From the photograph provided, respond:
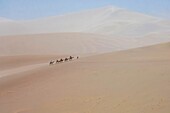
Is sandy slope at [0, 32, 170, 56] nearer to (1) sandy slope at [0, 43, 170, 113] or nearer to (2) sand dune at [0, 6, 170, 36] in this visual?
(1) sandy slope at [0, 43, 170, 113]

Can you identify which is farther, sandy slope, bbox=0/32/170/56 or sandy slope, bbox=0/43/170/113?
sandy slope, bbox=0/32/170/56

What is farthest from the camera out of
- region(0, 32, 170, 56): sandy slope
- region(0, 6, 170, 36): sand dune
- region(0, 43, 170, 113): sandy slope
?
region(0, 6, 170, 36): sand dune

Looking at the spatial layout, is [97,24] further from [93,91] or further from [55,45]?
[93,91]

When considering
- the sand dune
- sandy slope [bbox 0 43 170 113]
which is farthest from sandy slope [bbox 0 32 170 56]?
the sand dune

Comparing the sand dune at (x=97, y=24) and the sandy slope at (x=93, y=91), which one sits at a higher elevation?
the sand dune at (x=97, y=24)

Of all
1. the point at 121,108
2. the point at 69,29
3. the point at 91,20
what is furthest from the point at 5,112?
the point at 91,20

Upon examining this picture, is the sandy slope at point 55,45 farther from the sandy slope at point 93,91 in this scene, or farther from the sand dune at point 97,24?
the sand dune at point 97,24

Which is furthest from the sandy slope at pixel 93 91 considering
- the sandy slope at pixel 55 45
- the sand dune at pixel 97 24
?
the sand dune at pixel 97 24

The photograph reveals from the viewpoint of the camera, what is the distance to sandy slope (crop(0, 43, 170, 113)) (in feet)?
18.1

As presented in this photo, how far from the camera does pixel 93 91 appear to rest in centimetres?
674

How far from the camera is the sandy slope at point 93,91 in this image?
5.52 metres

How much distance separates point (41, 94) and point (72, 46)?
27327 millimetres

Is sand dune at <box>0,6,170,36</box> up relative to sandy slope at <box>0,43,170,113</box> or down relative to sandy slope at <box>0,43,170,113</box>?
up

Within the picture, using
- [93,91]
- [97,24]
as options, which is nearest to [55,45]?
[93,91]
